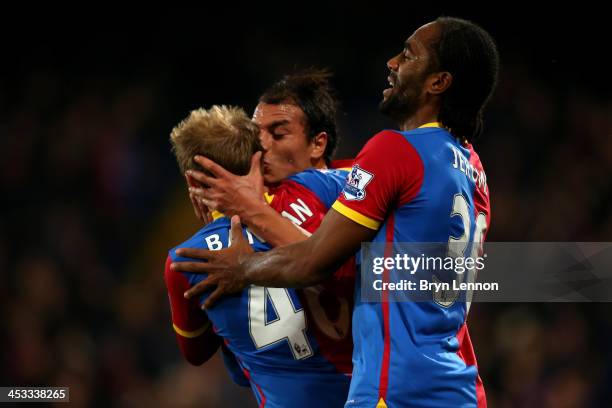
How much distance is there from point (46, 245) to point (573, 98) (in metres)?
4.42

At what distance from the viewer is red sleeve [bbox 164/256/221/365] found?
2863 mm

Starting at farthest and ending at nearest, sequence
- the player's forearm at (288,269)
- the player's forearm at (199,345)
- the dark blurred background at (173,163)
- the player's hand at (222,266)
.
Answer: the dark blurred background at (173,163) < the player's forearm at (199,345) < the player's hand at (222,266) < the player's forearm at (288,269)

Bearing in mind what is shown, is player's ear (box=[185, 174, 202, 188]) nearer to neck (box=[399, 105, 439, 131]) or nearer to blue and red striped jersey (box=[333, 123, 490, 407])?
blue and red striped jersey (box=[333, 123, 490, 407])

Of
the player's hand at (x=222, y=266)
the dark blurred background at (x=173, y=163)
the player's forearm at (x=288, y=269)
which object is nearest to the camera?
the player's forearm at (x=288, y=269)

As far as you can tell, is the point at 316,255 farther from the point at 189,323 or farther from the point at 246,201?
the point at 189,323

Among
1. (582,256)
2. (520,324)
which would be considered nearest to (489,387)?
(520,324)

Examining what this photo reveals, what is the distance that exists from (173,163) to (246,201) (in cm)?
469

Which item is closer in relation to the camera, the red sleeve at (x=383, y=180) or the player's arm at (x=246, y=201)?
the red sleeve at (x=383, y=180)

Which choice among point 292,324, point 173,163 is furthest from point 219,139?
point 173,163

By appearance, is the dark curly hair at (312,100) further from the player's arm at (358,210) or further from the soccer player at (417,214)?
the player's arm at (358,210)

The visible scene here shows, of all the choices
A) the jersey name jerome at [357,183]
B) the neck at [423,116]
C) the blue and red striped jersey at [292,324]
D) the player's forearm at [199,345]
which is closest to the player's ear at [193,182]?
the blue and red striped jersey at [292,324]

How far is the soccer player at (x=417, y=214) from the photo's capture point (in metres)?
2.35

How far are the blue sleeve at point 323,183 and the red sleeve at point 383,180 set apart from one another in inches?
21.1

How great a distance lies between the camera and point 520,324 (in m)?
5.88
